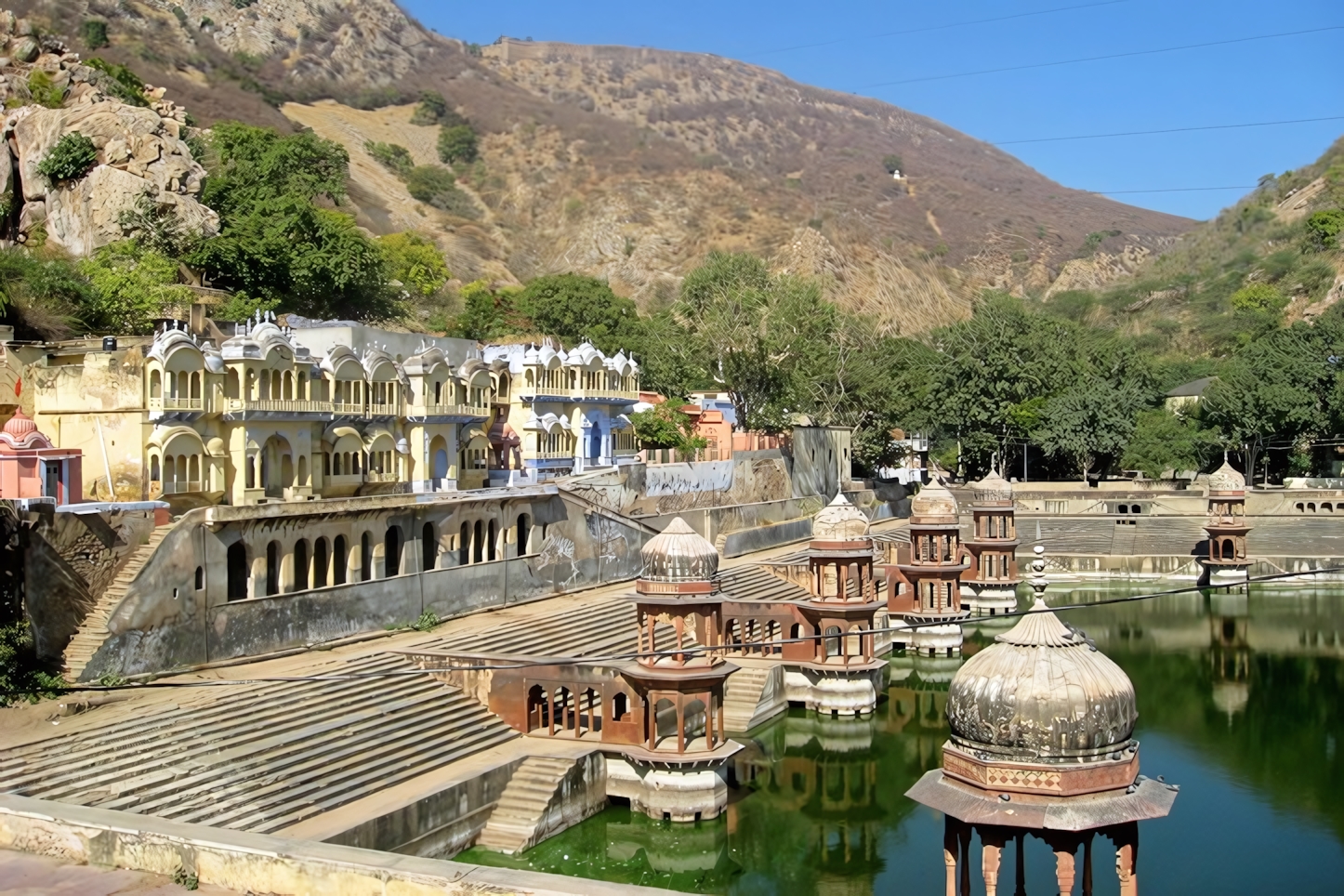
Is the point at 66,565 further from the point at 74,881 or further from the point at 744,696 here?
the point at 744,696

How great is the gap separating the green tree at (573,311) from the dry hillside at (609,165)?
25817 millimetres

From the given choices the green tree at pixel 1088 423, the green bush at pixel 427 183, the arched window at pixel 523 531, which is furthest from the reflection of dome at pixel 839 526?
the green bush at pixel 427 183

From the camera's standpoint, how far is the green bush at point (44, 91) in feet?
169

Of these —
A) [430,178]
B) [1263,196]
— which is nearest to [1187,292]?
[1263,196]

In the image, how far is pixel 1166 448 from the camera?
62.0 metres

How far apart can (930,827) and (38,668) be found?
599 inches

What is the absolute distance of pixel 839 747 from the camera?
2770cm

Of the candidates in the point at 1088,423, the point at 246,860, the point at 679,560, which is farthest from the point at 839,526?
the point at 1088,423

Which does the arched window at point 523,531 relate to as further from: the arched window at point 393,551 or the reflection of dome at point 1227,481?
the reflection of dome at point 1227,481

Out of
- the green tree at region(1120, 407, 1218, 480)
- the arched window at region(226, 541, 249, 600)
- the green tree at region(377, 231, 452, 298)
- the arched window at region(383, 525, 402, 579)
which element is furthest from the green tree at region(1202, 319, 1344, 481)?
the arched window at region(226, 541, 249, 600)

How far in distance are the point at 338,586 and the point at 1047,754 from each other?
18.0 meters

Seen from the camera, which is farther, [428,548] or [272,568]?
[428,548]

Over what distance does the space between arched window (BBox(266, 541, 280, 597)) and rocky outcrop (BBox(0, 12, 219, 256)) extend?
25.1 meters

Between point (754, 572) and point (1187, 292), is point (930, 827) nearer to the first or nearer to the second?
point (754, 572)
